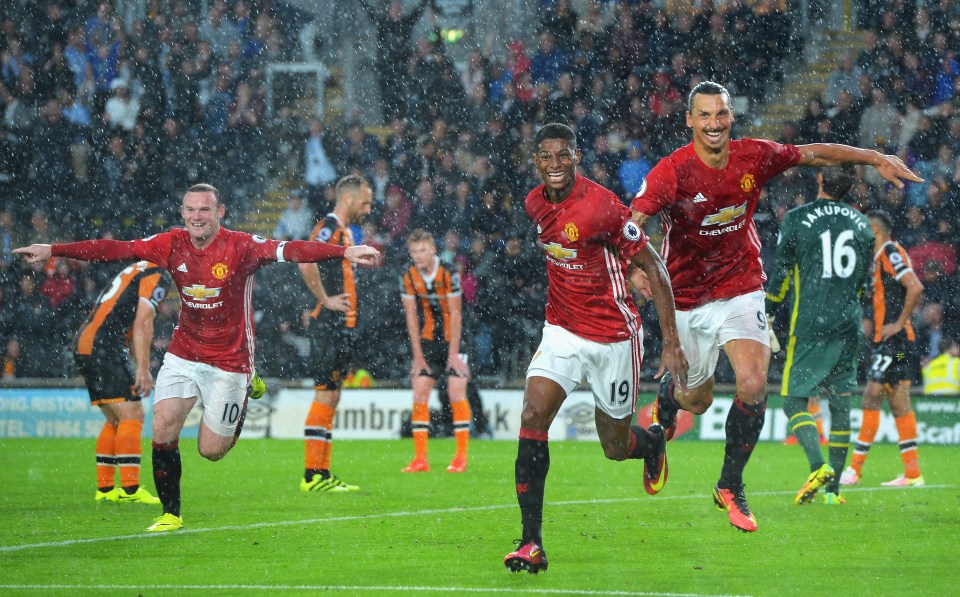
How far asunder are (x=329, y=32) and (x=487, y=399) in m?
7.66

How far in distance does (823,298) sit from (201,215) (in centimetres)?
442

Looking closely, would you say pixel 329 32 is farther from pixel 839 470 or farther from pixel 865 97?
pixel 839 470

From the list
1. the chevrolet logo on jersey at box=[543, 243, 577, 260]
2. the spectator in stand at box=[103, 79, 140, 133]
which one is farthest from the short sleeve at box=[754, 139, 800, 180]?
the spectator in stand at box=[103, 79, 140, 133]

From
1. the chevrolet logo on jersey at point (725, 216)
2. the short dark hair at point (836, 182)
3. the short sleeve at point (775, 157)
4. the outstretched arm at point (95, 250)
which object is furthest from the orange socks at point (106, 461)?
the short dark hair at point (836, 182)

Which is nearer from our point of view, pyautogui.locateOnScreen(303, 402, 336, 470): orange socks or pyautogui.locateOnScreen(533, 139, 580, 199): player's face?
pyautogui.locateOnScreen(533, 139, 580, 199): player's face

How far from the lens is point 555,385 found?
647 centimetres

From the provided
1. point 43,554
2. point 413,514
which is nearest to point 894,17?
point 413,514

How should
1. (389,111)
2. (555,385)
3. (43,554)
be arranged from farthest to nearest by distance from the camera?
(389,111) < (43,554) < (555,385)

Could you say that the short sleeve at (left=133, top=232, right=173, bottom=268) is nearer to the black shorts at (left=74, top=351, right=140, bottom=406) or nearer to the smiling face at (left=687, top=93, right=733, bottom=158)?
the black shorts at (left=74, top=351, right=140, bottom=406)

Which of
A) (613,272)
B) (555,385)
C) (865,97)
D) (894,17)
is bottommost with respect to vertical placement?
(555,385)

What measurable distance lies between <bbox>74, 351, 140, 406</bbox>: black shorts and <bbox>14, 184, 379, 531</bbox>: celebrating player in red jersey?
6.47ft

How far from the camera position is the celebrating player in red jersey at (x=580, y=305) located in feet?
21.1

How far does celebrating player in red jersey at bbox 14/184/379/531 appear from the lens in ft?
25.7

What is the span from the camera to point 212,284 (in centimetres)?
809
